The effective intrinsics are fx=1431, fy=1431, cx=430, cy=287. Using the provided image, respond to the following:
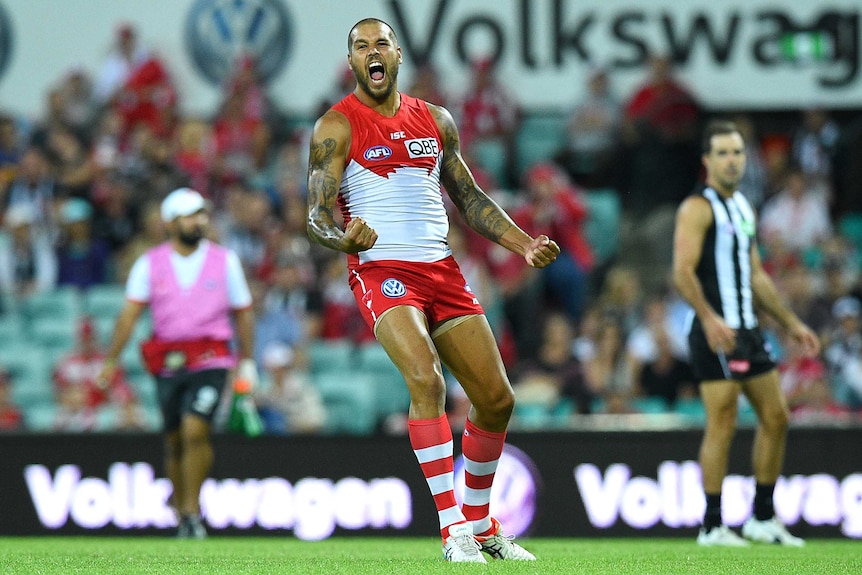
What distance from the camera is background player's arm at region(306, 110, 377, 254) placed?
6277 millimetres

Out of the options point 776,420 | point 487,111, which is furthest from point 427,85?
point 776,420

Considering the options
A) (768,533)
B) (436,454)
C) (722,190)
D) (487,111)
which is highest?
(487,111)

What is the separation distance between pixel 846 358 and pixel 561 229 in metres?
2.96

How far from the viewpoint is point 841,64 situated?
48.5ft

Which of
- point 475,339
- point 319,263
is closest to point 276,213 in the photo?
point 319,263

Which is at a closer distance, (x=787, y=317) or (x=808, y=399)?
(x=787, y=317)

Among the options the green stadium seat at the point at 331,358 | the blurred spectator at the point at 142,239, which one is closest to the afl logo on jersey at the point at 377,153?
the green stadium seat at the point at 331,358

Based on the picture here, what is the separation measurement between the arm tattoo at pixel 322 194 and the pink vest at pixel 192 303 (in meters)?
3.14

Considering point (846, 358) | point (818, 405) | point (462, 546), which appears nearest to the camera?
point (462, 546)

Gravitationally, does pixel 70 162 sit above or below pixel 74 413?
above

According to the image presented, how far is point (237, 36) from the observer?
1555 centimetres

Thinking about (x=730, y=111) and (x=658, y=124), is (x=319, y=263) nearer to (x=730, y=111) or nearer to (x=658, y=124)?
(x=658, y=124)

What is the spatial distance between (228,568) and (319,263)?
7681 millimetres

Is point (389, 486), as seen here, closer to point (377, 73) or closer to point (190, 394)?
point (190, 394)
